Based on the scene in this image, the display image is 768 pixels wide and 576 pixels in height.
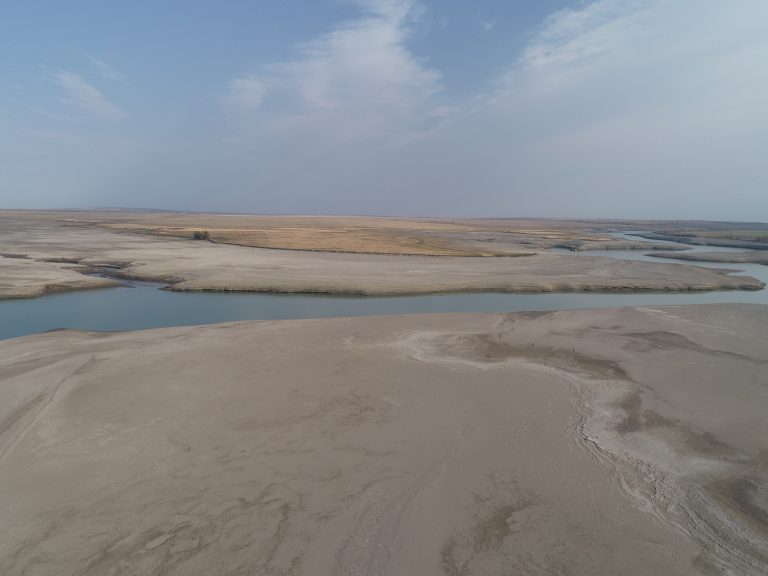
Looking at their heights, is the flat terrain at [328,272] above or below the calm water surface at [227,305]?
above

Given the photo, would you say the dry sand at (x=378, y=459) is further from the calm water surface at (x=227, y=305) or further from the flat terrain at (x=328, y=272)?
the flat terrain at (x=328, y=272)

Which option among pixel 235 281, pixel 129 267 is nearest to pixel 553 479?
pixel 235 281

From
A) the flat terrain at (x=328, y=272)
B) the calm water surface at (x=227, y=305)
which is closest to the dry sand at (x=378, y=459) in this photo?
the calm water surface at (x=227, y=305)

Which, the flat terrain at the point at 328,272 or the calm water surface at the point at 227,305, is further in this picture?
the flat terrain at the point at 328,272

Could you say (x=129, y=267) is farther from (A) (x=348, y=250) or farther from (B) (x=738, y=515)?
(B) (x=738, y=515)

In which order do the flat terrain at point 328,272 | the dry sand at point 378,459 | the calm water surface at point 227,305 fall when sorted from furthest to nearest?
the flat terrain at point 328,272 < the calm water surface at point 227,305 < the dry sand at point 378,459

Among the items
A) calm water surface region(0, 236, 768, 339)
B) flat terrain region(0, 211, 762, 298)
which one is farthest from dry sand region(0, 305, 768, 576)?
flat terrain region(0, 211, 762, 298)

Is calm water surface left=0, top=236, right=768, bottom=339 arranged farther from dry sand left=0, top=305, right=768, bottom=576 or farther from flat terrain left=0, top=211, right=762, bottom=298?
dry sand left=0, top=305, right=768, bottom=576
